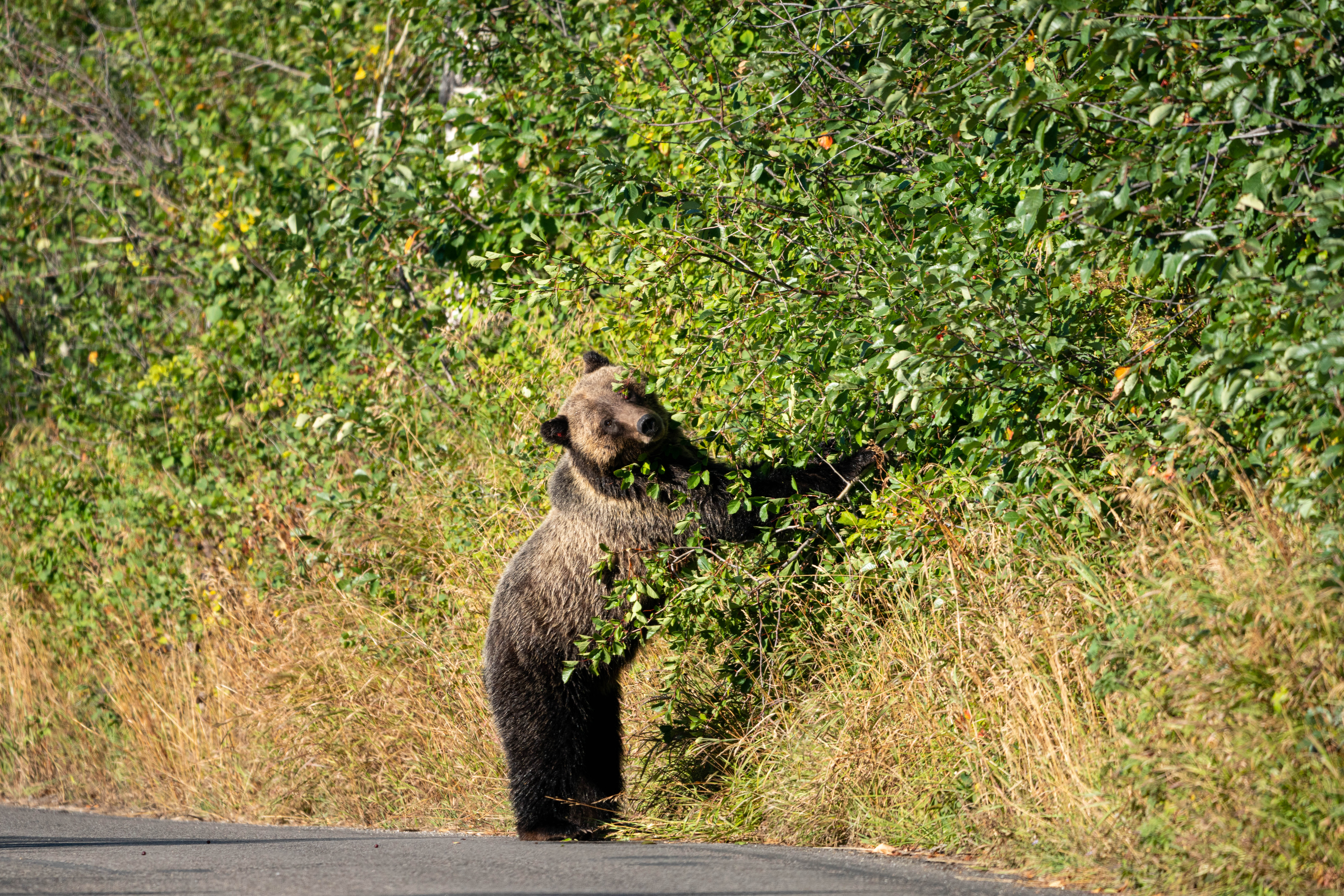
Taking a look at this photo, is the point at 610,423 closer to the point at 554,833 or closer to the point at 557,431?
the point at 557,431

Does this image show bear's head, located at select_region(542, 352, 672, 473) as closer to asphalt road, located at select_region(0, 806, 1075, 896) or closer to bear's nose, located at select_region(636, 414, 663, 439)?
bear's nose, located at select_region(636, 414, 663, 439)

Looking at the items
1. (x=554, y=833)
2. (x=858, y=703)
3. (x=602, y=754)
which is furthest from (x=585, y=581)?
(x=858, y=703)

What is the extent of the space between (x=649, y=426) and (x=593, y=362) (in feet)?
3.42

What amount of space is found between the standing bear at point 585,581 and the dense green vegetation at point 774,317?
232mm

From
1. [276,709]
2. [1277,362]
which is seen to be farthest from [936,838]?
[276,709]

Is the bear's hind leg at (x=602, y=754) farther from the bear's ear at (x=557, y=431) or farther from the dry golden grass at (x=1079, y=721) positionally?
the bear's ear at (x=557, y=431)

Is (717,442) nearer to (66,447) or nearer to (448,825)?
(448,825)

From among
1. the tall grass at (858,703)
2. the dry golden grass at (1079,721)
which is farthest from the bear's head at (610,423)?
the dry golden grass at (1079,721)

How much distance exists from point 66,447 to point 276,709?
5986 mm

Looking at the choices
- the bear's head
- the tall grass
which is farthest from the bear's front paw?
the bear's head

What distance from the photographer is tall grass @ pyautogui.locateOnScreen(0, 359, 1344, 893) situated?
4445 millimetres

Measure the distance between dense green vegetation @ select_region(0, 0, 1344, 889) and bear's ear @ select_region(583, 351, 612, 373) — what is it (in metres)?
0.35

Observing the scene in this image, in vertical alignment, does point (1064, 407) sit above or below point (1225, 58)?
below

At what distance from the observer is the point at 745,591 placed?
7.16m
